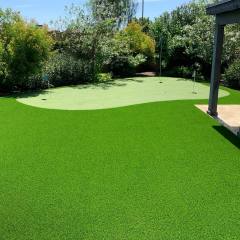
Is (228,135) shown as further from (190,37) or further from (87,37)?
(190,37)

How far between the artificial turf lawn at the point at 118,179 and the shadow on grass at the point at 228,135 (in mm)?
23

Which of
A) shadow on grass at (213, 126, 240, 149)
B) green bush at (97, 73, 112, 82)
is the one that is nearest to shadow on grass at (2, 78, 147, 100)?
green bush at (97, 73, 112, 82)

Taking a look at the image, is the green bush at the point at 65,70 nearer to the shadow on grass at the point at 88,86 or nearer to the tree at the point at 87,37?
the tree at the point at 87,37

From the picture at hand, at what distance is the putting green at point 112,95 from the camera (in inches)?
477

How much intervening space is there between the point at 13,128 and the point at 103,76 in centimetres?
1062

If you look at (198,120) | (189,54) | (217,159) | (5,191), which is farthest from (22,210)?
(189,54)

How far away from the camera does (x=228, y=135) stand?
827 cm

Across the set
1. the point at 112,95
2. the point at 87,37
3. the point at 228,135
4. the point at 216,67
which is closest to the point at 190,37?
the point at 87,37

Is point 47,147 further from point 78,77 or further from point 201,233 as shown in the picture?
point 78,77

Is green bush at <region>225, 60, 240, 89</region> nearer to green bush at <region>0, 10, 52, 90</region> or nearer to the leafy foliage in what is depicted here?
the leafy foliage

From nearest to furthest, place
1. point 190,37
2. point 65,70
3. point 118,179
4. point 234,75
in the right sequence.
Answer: point 118,179 → point 234,75 → point 65,70 → point 190,37

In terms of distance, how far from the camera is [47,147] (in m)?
7.50

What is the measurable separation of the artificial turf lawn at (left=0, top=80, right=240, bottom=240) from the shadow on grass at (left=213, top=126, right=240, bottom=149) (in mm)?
23

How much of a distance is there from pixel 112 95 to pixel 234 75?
5670mm
